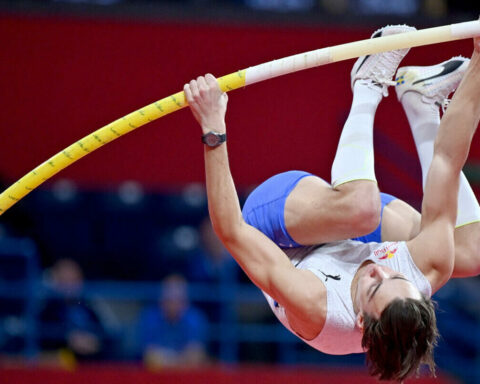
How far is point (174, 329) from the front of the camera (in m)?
5.51

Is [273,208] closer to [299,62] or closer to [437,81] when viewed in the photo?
[299,62]

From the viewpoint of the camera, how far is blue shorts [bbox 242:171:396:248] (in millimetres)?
2895

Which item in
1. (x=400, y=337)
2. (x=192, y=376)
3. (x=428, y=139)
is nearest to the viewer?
(x=400, y=337)

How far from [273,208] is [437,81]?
0.76 metres

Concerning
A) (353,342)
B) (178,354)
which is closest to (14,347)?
(178,354)

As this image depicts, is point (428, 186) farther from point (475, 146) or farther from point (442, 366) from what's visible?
point (475, 146)

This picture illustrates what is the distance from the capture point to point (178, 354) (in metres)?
5.49

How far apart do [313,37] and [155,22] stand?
1.19 m

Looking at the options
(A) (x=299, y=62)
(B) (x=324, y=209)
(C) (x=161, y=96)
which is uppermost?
(C) (x=161, y=96)

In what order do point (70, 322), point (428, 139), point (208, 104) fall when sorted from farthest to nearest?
1. point (70, 322)
2. point (428, 139)
3. point (208, 104)

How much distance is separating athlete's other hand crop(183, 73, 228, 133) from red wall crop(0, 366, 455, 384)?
8.70ft

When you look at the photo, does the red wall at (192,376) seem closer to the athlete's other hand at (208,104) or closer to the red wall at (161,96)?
the red wall at (161,96)

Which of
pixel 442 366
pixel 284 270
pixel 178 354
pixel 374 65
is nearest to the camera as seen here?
pixel 284 270

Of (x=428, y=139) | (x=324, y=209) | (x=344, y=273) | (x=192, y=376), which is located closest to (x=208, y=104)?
(x=324, y=209)
